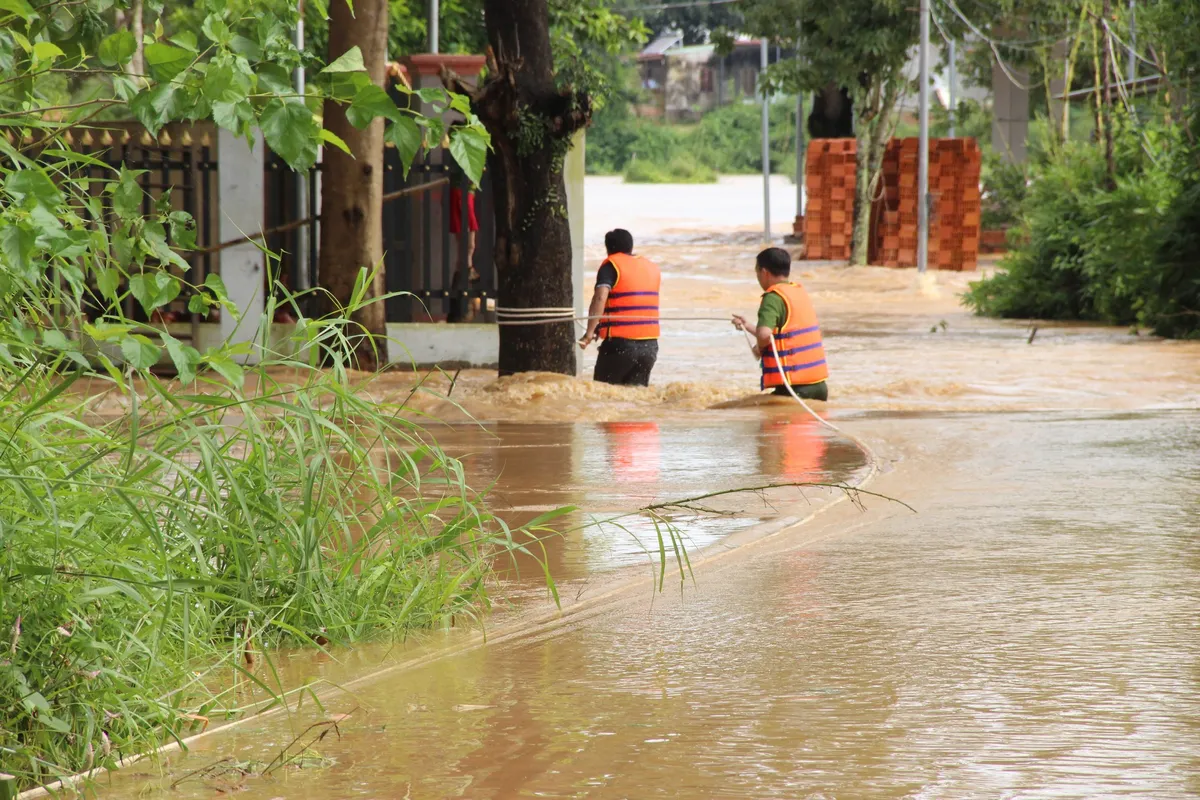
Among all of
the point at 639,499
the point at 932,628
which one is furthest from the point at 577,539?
the point at 932,628

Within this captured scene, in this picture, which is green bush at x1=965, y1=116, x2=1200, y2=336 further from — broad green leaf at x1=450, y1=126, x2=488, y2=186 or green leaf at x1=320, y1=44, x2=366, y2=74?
green leaf at x1=320, y1=44, x2=366, y2=74

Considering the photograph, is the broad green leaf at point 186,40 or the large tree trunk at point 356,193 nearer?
the broad green leaf at point 186,40

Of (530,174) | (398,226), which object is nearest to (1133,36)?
(398,226)

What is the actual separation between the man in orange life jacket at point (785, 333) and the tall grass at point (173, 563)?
19.4 feet

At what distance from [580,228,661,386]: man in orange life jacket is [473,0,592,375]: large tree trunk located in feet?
1.00

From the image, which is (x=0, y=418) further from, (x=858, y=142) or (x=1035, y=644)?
(x=858, y=142)

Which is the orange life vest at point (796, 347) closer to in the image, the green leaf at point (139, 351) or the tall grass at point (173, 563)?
the tall grass at point (173, 563)

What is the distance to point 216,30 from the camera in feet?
13.5

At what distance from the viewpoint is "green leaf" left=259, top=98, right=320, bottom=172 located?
4184 mm

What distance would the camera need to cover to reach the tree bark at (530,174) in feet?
41.3

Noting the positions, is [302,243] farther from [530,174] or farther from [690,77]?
[690,77]

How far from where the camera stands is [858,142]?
3575 centimetres

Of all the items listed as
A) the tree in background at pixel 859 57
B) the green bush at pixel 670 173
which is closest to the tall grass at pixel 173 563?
the tree in background at pixel 859 57

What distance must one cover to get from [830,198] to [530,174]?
2570cm
